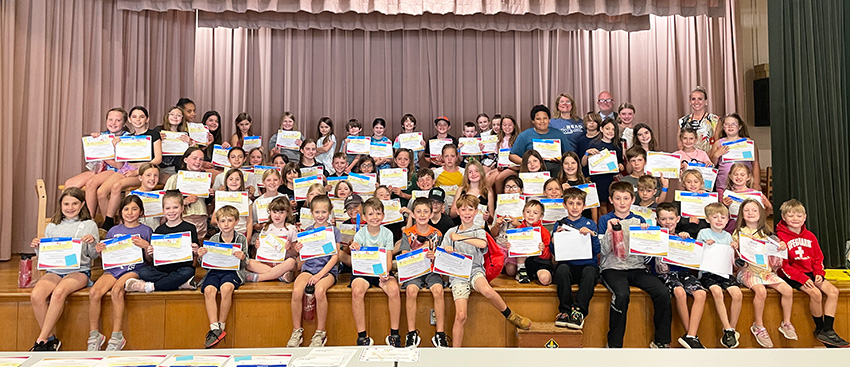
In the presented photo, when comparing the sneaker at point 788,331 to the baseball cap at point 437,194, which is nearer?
the sneaker at point 788,331

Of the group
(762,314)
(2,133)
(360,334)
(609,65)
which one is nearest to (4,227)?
(2,133)

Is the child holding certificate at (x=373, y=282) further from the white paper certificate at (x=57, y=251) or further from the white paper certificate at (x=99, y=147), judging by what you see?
the white paper certificate at (x=99, y=147)

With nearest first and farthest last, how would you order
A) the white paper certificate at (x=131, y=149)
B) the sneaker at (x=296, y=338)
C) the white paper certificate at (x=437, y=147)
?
the sneaker at (x=296, y=338), the white paper certificate at (x=131, y=149), the white paper certificate at (x=437, y=147)

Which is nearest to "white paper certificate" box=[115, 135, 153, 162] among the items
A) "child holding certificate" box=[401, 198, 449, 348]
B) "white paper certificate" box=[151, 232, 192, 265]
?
"white paper certificate" box=[151, 232, 192, 265]

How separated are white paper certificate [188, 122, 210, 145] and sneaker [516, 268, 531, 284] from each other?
12.1 feet

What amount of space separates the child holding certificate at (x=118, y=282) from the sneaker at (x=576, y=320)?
10.6ft

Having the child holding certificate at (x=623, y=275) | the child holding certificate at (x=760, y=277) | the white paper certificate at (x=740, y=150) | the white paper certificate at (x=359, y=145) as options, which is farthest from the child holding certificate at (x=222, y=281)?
the white paper certificate at (x=740, y=150)

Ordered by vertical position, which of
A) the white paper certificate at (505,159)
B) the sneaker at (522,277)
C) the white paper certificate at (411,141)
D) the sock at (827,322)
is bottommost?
the sock at (827,322)

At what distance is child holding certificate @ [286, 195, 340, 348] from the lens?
15.3ft

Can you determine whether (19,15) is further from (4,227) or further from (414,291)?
(414,291)

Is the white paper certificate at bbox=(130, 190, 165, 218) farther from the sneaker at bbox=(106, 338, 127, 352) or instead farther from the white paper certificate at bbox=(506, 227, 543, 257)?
the white paper certificate at bbox=(506, 227, 543, 257)

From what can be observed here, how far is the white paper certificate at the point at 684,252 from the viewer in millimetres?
4684

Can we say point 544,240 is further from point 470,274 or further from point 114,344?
point 114,344

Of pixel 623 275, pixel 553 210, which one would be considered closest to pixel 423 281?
pixel 553 210
